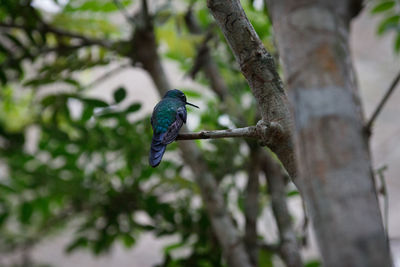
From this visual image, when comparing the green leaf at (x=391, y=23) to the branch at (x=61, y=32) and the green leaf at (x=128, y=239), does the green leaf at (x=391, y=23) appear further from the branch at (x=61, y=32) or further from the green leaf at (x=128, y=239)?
the green leaf at (x=128, y=239)

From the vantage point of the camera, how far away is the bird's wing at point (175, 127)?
0.75 m

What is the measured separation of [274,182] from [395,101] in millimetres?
4720

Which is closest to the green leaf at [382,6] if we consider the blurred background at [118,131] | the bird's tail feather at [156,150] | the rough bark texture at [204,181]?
the blurred background at [118,131]

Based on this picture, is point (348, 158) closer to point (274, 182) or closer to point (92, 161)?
point (274, 182)

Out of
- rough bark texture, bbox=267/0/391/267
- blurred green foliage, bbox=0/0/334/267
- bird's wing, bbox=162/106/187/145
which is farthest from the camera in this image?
blurred green foliage, bbox=0/0/334/267

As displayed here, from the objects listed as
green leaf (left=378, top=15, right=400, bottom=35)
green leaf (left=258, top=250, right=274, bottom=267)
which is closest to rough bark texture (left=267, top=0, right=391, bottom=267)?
green leaf (left=258, top=250, right=274, bottom=267)

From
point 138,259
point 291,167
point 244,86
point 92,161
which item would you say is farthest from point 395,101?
point 291,167

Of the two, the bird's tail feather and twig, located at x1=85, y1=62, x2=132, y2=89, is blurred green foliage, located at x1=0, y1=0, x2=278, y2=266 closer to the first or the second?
twig, located at x1=85, y1=62, x2=132, y2=89

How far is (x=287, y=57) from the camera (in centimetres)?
44

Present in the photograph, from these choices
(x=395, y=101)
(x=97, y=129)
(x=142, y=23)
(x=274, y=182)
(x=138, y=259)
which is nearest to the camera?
(x=142, y=23)

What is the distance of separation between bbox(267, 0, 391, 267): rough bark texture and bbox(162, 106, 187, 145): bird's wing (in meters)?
0.34

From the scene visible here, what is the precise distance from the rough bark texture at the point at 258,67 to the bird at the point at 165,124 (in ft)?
0.61

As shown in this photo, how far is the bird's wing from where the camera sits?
0.75m

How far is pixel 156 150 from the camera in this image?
72 cm
